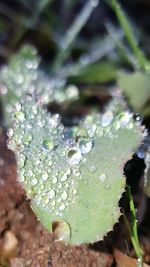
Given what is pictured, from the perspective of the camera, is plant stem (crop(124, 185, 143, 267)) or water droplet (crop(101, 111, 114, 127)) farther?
water droplet (crop(101, 111, 114, 127))

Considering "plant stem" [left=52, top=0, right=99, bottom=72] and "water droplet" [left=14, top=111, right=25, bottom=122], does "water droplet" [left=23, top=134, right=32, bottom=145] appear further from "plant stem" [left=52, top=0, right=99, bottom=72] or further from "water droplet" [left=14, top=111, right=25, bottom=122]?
"plant stem" [left=52, top=0, right=99, bottom=72]

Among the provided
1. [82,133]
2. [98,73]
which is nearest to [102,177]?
[82,133]

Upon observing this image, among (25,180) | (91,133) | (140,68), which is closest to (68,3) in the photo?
(140,68)

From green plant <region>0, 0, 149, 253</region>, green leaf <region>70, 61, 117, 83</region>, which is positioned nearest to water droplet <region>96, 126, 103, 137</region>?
green plant <region>0, 0, 149, 253</region>

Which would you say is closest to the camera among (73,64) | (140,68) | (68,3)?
(140,68)

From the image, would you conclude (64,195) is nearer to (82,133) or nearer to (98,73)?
(82,133)

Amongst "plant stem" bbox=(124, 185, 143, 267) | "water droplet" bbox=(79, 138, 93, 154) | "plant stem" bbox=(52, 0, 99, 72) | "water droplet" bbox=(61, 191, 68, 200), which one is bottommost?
"plant stem" bbox=(124, 185, 143, 267)

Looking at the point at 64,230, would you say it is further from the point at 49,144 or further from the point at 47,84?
the point at 47,84
